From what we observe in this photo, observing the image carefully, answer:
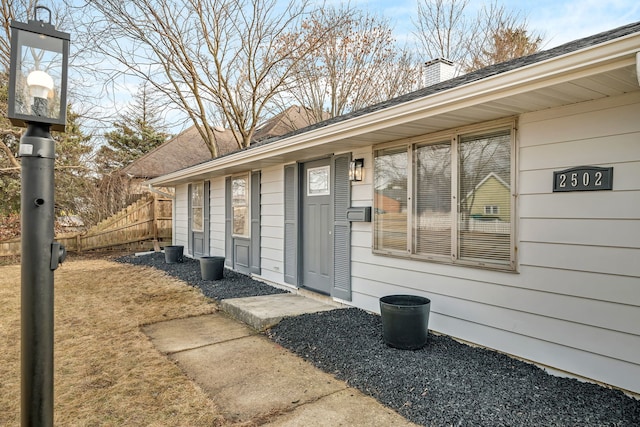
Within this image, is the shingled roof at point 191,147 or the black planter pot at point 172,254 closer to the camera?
the black planter pot at point 172,254

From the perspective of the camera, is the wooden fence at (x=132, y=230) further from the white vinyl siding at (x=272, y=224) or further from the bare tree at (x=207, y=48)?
the white vinyl siding at (x=272, y=224)

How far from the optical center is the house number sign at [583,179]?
2.65 meters

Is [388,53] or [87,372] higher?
[388,53]

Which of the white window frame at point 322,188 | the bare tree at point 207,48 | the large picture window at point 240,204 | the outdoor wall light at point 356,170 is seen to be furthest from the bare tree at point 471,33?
the outdoor wall light at point 356,170

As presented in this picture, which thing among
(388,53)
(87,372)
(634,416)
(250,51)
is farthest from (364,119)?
(388,53)

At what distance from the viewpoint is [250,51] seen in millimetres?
12938

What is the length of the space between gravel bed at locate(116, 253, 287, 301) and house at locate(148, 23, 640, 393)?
1442 mm

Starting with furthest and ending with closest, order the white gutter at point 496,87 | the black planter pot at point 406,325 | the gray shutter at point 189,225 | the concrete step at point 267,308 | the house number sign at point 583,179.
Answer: the gray shutter at point 189,225
the concrete step at point 267,308
the black planter pot at point 406,325
the house number sign at point 583,179
the white gutter at point 496,87

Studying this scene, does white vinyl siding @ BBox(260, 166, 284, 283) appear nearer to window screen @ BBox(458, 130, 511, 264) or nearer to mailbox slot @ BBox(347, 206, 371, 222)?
mailbox slot @ BBox(347, 206, 371, 222)

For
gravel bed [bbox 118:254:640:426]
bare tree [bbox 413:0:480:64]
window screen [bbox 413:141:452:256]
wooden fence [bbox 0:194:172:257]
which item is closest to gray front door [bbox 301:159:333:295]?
gravel bed [bbox 118:254:640:426]

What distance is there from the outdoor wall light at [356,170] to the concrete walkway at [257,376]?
62.8 inches

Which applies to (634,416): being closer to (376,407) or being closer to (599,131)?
(376,407)

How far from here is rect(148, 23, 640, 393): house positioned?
2.55 metres

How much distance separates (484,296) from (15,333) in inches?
185
